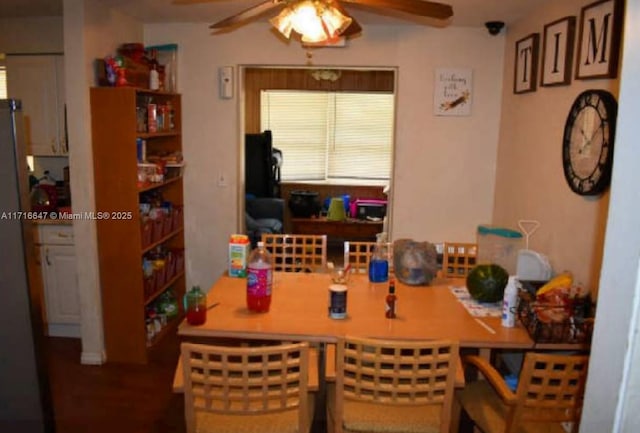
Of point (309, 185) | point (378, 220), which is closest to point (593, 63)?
point (378, 220)

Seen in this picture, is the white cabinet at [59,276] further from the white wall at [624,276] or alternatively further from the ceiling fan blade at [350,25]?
the white wall at [624,276]

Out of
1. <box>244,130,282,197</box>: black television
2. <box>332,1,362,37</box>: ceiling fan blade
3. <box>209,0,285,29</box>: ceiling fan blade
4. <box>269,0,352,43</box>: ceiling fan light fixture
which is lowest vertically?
<box>244,130,282,197</box>: black television

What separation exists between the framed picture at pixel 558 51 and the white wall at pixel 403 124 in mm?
866

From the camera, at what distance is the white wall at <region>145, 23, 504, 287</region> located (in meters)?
3.98

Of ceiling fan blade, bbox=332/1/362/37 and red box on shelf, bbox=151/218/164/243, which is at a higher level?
ceiling fan blade, bbox=332/1/362/37

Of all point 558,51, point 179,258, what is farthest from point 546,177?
point 179,258

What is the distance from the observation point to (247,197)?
20.8 feet

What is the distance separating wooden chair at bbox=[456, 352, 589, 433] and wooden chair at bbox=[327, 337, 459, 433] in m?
0.21

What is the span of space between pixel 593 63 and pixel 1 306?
269 centimetres

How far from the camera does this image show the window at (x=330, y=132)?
6.86 metres

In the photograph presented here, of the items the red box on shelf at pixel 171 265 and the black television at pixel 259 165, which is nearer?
the red box on shelf at pixel 171 265

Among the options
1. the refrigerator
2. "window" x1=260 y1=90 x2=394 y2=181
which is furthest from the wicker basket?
"window" x1=260 y1=90 x2=394 y2=181

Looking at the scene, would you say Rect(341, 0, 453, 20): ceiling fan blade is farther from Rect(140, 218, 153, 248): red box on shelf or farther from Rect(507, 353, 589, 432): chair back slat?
Rect(140, 218, 153, 248): red box on shelf

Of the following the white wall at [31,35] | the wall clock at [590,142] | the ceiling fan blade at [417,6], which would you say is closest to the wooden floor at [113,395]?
the white wall at [31,35]
